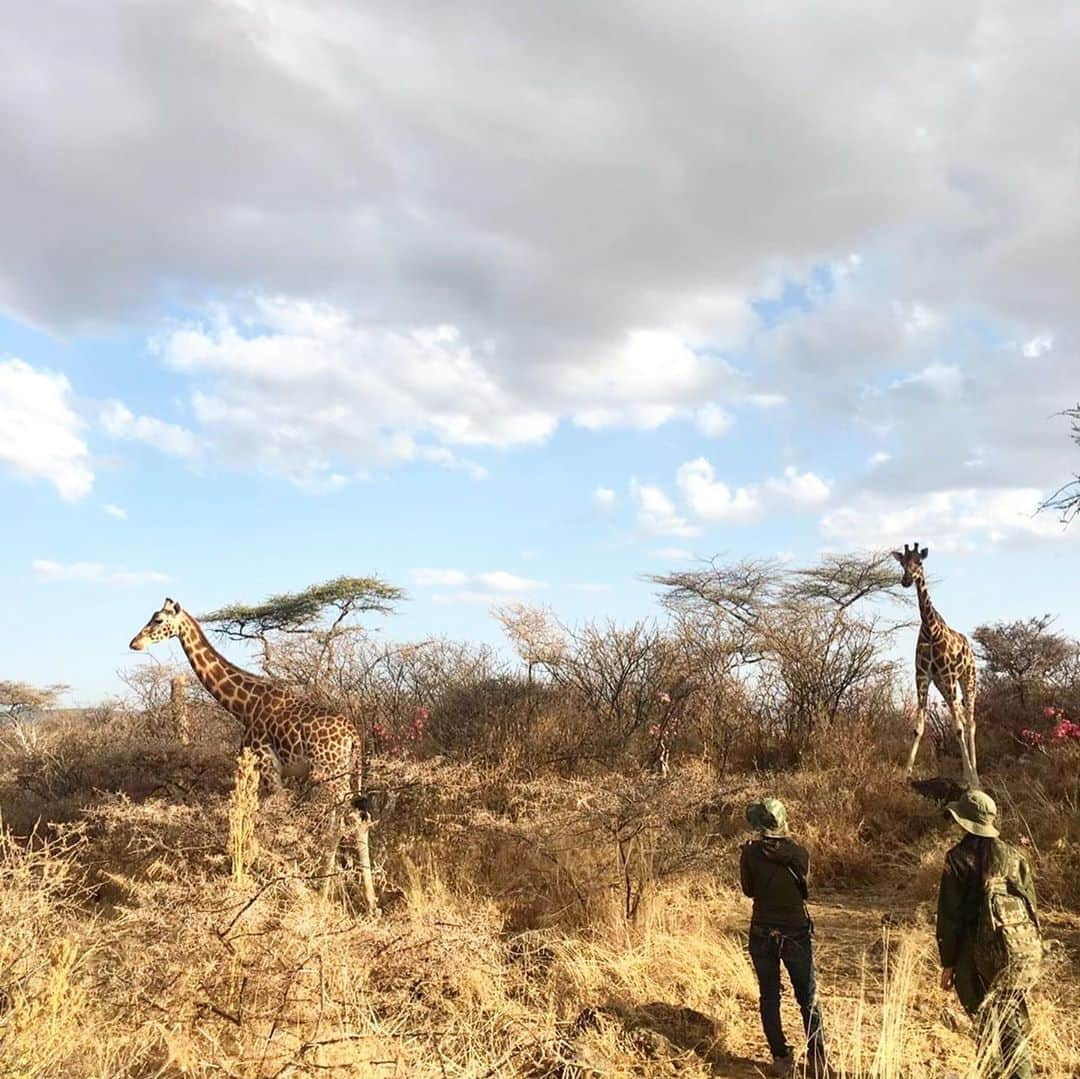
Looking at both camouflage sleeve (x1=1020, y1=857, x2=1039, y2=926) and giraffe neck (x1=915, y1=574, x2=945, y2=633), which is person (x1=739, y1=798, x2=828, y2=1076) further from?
giraffe neck (x1=915, y1=574, x2=945, y2=633)

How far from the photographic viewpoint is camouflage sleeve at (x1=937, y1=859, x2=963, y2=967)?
438 cm

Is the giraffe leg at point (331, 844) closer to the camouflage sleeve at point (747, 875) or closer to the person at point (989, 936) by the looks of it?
the camouflage sleeve at point (747, 875)

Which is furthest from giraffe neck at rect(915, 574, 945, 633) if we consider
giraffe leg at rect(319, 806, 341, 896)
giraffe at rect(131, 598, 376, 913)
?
giraffe leg at rect(319, 806, 341, 896)

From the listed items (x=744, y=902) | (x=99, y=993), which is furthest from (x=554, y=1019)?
(x=744, y=902)

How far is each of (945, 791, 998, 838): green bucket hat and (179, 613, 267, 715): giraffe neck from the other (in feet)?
22.3

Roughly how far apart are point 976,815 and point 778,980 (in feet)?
4.49

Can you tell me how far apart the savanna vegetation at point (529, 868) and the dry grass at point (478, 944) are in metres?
0.02

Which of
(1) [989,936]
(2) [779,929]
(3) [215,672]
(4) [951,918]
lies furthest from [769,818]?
(3) [215,672]

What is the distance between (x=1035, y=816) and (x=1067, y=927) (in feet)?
7.27

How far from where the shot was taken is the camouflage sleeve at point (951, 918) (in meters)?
A: 4.38

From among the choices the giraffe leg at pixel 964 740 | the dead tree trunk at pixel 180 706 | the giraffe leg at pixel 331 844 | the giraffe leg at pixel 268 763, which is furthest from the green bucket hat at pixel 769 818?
the dead tree trunk at pixel 180 706

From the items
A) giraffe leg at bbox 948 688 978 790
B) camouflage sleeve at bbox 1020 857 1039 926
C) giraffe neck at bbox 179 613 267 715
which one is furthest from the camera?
giraffe leg at bbox 948 688 978 790

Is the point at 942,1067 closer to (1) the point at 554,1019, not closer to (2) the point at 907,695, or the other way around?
(1) the point at 554,1019

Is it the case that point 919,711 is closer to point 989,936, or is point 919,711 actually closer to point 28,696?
point 989,936
